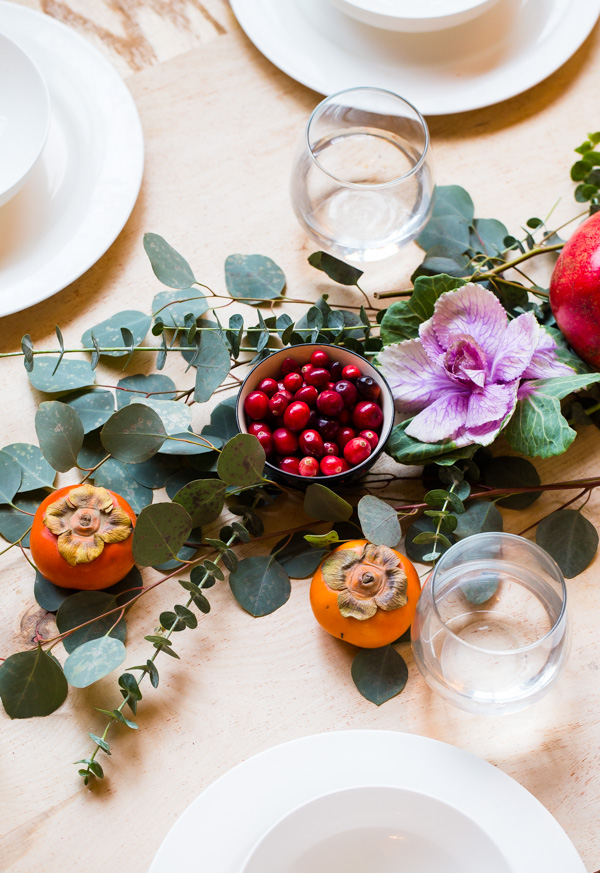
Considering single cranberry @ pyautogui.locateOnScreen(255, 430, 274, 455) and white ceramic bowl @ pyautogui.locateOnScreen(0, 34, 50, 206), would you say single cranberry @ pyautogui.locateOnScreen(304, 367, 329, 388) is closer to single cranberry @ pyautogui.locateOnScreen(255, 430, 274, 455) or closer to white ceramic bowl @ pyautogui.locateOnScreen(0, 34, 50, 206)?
single cranberry @ pyautogui.locateOnScreen(255, 430, 274, 455)

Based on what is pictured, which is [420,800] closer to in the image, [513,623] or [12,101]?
[513,623]

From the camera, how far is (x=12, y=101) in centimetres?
64

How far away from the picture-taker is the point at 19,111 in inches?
25.1

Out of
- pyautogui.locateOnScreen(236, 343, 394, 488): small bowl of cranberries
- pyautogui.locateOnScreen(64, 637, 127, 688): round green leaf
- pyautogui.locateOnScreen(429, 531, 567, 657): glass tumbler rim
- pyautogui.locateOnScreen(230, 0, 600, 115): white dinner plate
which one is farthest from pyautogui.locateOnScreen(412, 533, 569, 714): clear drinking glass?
pyautogui.locateOnScreen(230, 0, 600, 115): white dinner plate

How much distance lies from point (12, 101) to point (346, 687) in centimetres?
57

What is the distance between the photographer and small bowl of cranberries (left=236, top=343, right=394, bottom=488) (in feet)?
1.70

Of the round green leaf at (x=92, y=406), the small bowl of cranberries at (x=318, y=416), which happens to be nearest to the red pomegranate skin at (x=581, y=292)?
the small bowl of cranberries at (x=318, y=416)

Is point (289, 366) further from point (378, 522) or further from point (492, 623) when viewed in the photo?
point (492, 623)

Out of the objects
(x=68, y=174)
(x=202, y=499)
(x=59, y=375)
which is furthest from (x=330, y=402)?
(x=68, y=174)

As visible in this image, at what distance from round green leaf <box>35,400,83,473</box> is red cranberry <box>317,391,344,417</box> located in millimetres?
180

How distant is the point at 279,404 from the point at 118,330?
177mm

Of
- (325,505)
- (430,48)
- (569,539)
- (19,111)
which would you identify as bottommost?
(569,539)

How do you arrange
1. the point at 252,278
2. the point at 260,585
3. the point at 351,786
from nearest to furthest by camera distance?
the point at 351,786 → the point at 260,585 → the point at 252,278

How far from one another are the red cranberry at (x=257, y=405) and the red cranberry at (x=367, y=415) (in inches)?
2.6
